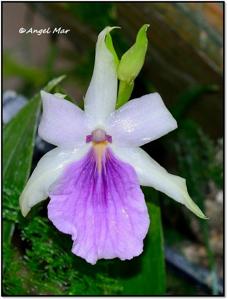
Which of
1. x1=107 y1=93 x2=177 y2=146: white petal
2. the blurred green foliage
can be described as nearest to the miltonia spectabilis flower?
x1=107 y1=93 x2=177 y2=146: white petal

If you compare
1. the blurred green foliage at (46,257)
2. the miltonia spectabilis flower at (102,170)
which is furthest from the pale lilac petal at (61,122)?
the blurred green foliage at (46,257)

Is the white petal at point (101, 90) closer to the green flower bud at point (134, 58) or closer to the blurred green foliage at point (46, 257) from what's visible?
the green flower bud at point (134, 58)

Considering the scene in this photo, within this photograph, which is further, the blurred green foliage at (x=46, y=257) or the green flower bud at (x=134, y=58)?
the blurred green foliage at (x=46, y=257)

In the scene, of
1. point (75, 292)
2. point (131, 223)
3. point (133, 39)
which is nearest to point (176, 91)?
point (133, 39)

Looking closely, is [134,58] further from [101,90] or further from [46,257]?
[46,257]

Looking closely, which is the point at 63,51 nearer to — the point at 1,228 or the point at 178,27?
the point at 178,27

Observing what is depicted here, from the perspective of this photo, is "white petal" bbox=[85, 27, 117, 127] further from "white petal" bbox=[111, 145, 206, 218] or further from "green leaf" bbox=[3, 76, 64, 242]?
"green leaf" bbox=[3, 76, 64, 242]
